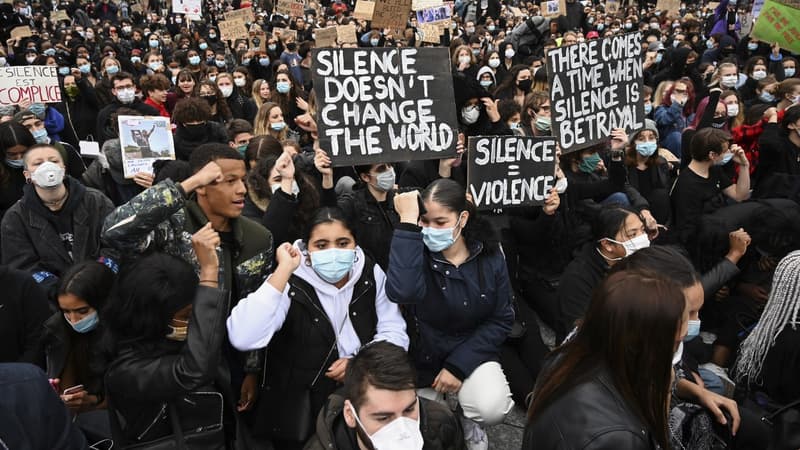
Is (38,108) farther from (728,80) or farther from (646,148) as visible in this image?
(728,80)

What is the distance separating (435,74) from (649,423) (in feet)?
10.4

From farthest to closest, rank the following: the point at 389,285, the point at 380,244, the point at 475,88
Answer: the point at 475,88 → the point at 380,244 → the point at 389,285

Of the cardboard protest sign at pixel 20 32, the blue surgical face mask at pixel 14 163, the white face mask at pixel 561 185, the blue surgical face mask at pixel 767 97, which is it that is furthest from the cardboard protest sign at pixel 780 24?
the cardboard protest sign at pixel 20 32

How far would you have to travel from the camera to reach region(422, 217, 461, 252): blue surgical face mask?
3.31 m

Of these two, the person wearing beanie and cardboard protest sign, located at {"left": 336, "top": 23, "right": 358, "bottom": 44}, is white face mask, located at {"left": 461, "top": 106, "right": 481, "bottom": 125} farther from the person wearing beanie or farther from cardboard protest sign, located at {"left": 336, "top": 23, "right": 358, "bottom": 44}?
cardboard protest sign, located at {"left": 336, "top": 23, "right": 358, "bottom": 44}

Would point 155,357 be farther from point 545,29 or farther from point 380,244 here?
point 545,29

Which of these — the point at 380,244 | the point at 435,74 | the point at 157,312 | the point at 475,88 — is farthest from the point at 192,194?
the point at 475,88

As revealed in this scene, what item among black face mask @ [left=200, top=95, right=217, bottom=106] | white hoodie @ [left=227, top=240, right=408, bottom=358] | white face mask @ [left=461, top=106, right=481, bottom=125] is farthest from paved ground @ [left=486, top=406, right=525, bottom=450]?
black face mask @ [left=200, top=95, right=217, bottom=106]

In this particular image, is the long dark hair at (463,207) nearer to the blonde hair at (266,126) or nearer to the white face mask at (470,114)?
the white face mask at (470,114)

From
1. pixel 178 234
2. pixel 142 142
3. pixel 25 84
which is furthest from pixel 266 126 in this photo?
pixel 178 234

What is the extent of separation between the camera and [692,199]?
495 cm

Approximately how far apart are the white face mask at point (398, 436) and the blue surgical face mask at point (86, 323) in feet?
5.14

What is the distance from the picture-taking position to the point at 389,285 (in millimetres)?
3123

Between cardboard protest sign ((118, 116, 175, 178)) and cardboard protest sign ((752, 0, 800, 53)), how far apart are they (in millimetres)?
8882
